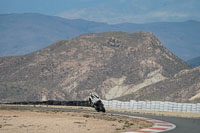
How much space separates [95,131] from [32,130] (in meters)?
3.33

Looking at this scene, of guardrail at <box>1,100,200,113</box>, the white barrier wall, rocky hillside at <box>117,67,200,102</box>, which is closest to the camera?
the white barrier wall

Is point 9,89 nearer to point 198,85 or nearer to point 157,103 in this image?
point 198,85

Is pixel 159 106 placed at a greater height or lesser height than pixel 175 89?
Result: lesser

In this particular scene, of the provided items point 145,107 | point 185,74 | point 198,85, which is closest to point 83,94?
point 185,74

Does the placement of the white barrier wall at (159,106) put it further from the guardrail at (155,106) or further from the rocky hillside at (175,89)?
the rocky hillside at (175,89)

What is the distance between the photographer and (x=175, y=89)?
15175 cm

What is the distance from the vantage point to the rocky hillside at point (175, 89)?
14550 cm

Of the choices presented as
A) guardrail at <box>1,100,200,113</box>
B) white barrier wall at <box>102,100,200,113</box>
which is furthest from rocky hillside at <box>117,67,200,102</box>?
white barrier wall at <box>102,100,200,113</box>

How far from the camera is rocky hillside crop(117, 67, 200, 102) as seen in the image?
14550 cm

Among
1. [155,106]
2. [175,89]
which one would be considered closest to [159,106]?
[155,106]

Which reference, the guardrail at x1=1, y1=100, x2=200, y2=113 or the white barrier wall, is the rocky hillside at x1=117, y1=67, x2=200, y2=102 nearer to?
the guardrail at x1=1, y1=100, x2=200, y2=113

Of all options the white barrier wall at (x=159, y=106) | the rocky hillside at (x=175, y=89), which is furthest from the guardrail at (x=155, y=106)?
the rocky hillside at (x=175, y=89)

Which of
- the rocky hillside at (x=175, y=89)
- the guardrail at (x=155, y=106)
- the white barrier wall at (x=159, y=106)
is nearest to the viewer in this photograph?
the white barrier wall at (x=159, y=106)

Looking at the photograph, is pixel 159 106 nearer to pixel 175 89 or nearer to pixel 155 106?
pixel 155 106
